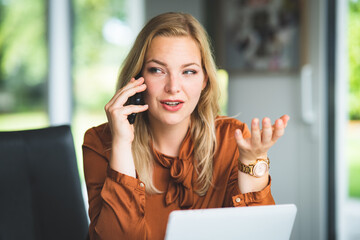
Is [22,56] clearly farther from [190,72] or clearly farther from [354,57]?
[354,57]

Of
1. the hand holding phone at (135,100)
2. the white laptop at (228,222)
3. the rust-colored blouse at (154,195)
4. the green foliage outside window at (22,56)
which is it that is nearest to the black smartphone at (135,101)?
the hand holding phone at (135,100)

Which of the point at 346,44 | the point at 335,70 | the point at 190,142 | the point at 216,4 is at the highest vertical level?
the point at 216,4

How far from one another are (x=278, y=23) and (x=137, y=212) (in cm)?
271

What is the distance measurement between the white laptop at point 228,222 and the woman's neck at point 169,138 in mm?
677

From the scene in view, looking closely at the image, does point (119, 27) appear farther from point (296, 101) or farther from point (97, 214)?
point (97, 214)

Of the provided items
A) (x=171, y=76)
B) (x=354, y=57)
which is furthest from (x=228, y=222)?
(x=354, y=57)

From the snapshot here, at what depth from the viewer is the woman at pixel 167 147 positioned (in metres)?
1.24

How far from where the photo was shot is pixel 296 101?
3.34 m

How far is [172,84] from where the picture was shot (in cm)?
131

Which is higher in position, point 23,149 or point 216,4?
point 216,4

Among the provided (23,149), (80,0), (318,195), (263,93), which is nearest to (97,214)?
(23,149)

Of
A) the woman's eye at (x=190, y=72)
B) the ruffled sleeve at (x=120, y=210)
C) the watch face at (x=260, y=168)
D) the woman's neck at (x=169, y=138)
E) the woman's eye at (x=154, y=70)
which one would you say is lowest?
the ruffled sleeve at (x=120, y=210)

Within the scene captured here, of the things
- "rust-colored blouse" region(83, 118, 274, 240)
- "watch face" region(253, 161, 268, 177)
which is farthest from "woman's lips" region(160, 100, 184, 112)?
"watch face" region(253, 161, 268, 177)

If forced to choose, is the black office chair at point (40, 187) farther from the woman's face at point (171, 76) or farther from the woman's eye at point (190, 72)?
the woman's eye at point (190, 72)
